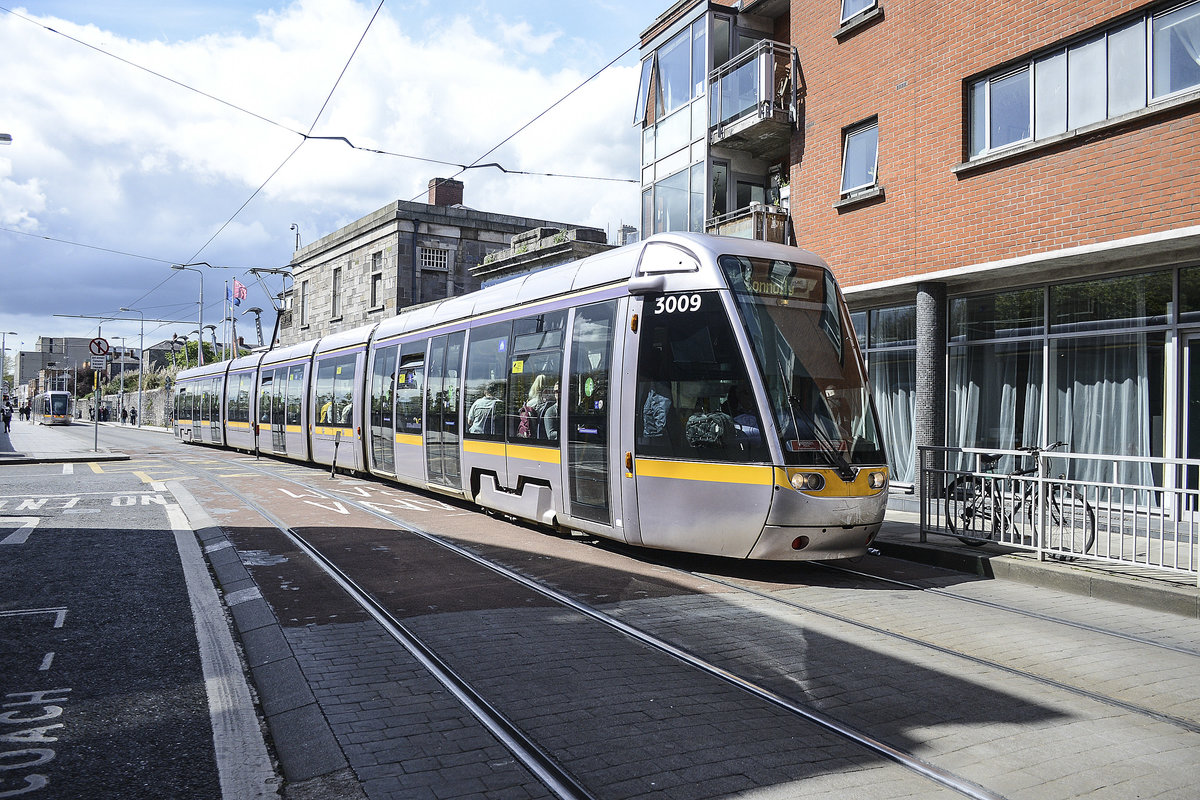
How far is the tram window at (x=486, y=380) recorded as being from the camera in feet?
37.1

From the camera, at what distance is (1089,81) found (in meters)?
11.3

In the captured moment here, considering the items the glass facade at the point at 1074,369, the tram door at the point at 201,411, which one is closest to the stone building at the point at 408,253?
the tram door at the point at 201,411

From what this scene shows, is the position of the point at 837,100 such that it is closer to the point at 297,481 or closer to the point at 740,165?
the point at 740,165

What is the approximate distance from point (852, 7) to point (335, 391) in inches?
492

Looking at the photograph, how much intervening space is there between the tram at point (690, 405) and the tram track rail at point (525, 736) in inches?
56.9

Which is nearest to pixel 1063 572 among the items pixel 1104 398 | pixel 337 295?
pixel 1104 398

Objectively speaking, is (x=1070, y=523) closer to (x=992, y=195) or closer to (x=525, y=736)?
(x=992, y=195)

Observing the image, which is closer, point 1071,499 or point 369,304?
point 1071,499

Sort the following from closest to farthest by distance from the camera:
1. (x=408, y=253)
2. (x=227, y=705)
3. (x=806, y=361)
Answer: (x=227, y=705) < (x=806, y=361) < (x=408, y=253)

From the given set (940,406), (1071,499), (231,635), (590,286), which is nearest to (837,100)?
(940,406)

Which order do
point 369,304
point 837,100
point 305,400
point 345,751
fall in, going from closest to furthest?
point 345,751, point 837,100, point 305,400, point 369,304

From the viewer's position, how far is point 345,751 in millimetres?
3986

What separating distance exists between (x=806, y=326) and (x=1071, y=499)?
307 centimetres

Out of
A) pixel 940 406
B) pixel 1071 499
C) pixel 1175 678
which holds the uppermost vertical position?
pixel 940 406
